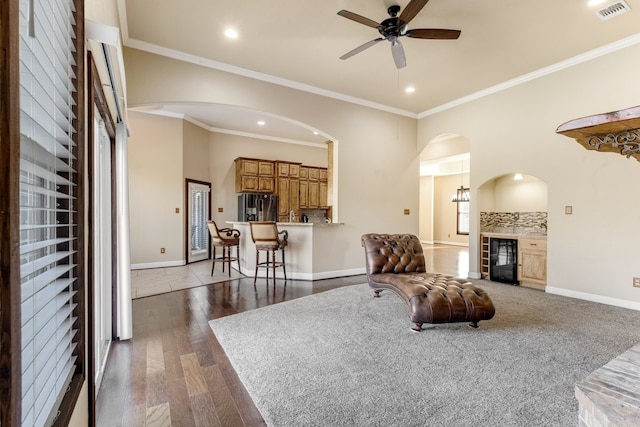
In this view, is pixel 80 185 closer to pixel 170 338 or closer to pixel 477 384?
pixel 170 338

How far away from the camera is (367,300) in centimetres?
411

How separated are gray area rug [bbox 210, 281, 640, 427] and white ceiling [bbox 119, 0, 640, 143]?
3365 mm

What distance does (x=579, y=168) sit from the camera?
4.32 meters

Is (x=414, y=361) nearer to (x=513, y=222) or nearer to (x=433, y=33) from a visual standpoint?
(x=433, y=33)

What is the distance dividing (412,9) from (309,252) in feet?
12.5

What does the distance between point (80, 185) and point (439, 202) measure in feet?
41.6

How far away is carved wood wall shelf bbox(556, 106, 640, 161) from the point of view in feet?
3.80

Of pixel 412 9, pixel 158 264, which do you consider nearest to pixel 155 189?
pixel 158 264

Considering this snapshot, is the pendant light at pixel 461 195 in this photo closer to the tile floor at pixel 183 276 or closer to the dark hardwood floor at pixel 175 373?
the tile floor at pixel 183 276

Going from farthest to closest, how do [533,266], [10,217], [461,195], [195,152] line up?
[461,195] < [195,152] < [533,266] < [10,217]

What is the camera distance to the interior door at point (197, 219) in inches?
281

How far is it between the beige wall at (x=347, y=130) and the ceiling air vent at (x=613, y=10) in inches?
134

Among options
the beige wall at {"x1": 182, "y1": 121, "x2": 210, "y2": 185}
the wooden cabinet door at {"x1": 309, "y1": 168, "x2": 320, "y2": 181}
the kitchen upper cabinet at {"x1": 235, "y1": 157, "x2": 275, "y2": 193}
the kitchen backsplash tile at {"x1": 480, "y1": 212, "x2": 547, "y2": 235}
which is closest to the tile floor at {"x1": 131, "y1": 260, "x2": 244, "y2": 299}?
the beige wall at {"x1": 182, "y1": 121, "x2": 210, "y2": 185}

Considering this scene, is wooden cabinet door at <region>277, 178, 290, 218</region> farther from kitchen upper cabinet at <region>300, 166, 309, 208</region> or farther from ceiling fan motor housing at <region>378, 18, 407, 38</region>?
ceiling fan motor housing at <region>378, 18, 407, 38</region>
